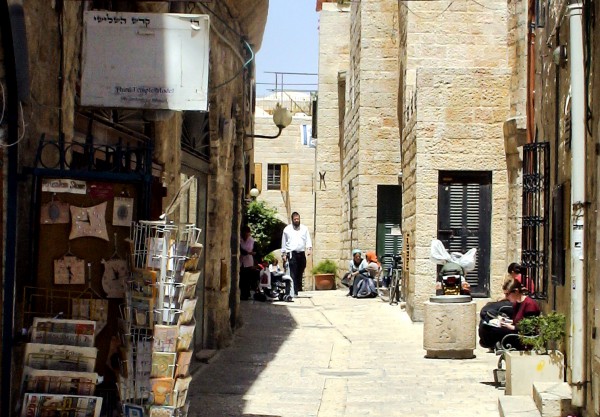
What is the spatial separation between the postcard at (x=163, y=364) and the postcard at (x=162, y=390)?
3cm

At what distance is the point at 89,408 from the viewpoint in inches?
215

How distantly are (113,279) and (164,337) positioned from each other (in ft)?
1.94

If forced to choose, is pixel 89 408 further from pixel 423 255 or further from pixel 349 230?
pixel 349 230

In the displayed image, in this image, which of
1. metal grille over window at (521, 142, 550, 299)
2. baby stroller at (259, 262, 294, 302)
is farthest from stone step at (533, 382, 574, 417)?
baby stroller at (259, 262, 294, 302)

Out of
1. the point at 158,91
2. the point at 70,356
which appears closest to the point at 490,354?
the point at 158,91

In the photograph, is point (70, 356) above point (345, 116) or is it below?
below

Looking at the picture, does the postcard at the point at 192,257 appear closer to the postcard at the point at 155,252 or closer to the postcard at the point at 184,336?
the postcard at the point at 155,252

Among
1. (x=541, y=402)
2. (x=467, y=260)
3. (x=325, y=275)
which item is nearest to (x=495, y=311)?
(x=541, y=402)

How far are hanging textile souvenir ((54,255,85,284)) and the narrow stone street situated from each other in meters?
2.39

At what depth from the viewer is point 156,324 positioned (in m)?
5.54

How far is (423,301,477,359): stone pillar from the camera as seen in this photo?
37.9 feet

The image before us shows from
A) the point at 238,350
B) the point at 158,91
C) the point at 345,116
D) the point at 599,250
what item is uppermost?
the point at 345,116

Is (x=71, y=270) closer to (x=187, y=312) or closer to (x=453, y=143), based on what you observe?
(x=187, y=312)

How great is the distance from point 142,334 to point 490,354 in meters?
7.33
